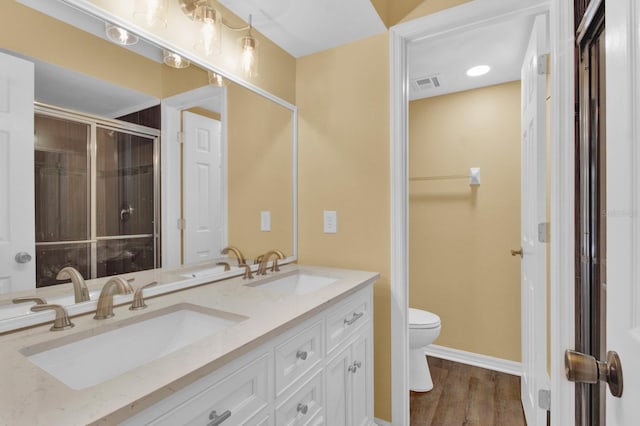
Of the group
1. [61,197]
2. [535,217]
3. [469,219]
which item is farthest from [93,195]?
[469,219]

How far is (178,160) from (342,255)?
1.03 m

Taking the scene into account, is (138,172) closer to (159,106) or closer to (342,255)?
(159,106)

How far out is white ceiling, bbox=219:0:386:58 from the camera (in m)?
1.54

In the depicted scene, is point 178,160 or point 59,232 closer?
point 59,232

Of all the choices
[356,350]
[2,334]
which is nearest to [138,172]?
[2,334]

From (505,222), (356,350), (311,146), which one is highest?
Result: (311,146)

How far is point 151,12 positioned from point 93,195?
70cm

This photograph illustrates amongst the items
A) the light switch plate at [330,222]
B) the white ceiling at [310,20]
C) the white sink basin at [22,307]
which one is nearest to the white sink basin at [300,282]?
the light switch plate at [330,222]

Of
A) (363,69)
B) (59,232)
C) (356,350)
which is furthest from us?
(363,69)

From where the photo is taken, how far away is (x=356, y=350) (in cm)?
146

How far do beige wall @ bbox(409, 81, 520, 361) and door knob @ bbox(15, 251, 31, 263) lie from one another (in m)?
2.55

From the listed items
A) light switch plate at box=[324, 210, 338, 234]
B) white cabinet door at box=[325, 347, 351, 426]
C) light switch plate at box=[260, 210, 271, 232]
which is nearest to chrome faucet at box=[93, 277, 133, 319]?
white cabinet door at box=[325, 347, 351, 426]

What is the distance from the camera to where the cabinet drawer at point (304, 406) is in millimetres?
979

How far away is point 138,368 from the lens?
670 millimetres
